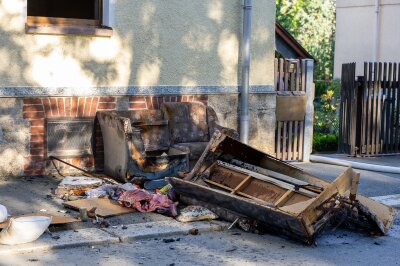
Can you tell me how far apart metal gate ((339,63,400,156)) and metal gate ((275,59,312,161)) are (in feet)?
4.52

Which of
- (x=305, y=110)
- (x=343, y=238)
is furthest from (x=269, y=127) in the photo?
(x=343, y=238)

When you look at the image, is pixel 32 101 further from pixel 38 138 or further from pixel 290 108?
pixel 290 108

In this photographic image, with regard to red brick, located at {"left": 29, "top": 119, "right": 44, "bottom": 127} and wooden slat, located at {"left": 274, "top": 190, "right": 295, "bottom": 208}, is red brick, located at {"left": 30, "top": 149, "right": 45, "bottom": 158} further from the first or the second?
wooden slat, located at {"left": 274, "top": 190, "right": 295, "bottom": 208}

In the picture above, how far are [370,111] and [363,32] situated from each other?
781 centimetres

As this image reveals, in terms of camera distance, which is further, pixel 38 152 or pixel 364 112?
pixel 364 112

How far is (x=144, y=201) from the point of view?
848cm

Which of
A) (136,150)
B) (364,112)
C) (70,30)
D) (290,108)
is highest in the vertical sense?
(70,30)

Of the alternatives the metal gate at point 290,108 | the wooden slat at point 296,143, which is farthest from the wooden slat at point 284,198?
the wooden slat at point 296,143

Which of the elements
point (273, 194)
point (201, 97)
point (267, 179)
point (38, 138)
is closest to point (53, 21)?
point (38, 138)

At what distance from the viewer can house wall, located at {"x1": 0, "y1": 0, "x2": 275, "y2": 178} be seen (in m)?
9.88

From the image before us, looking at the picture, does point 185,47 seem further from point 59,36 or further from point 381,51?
point 381,51

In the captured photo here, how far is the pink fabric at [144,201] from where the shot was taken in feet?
27.6

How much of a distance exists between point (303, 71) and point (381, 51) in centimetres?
830

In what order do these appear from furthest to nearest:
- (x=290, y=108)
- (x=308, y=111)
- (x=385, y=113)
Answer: (x=385, y=113) < (x=308, y=111) < (x=290, y=108)
